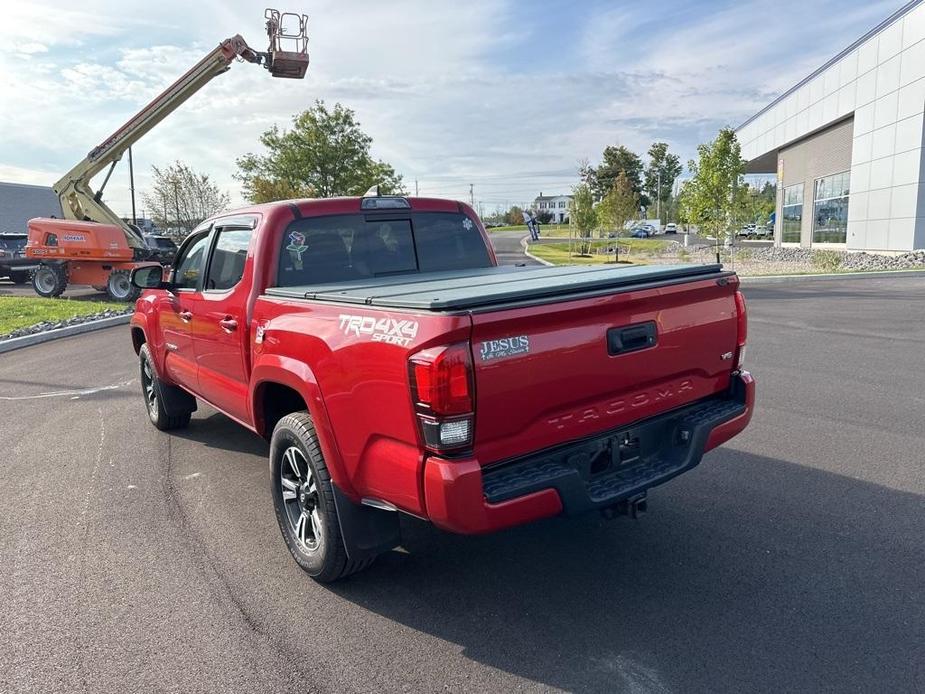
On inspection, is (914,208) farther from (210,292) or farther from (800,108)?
(210,292)

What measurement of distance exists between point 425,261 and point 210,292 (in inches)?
60.1

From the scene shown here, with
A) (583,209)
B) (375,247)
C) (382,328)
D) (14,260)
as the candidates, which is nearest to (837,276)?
(583,209)

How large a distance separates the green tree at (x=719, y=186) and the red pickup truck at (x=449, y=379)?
920 inches

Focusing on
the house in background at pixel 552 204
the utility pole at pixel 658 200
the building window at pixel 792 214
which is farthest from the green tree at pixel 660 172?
the building window at pixel 792 214

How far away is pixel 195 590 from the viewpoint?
11.9 ft

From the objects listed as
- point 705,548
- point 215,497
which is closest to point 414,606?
point 705,548

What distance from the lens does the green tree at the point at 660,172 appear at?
98938 millimetres

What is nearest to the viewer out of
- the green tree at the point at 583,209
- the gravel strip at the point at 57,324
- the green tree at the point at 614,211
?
the gravel strip at the point at 57,324

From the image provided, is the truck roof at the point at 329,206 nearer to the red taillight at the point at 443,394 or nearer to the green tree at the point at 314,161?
the red taillight at the point at 443,394

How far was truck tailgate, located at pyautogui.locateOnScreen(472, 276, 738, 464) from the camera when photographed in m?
2.81

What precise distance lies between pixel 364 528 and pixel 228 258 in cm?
234

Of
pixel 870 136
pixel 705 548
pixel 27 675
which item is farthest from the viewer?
pixel 870 136

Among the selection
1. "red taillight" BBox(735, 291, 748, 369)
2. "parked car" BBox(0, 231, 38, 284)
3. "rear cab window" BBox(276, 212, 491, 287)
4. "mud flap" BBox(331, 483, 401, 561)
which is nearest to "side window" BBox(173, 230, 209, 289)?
"rear cab window" BBox(276, 212, 491, 287)

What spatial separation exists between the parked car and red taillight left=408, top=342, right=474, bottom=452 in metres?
24.9
